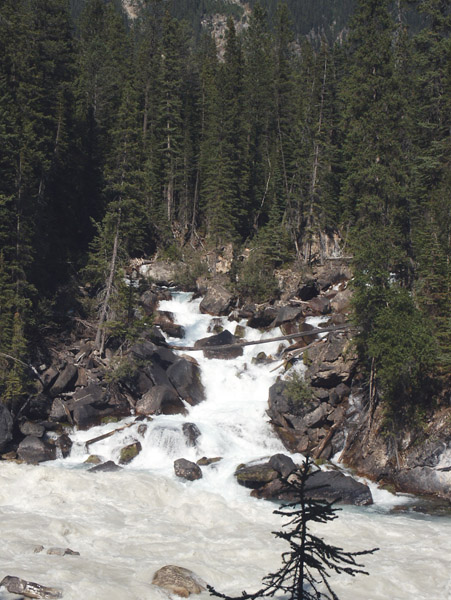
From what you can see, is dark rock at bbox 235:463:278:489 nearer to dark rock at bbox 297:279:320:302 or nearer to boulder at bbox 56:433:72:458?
boulder at bbox 56:433:72:458

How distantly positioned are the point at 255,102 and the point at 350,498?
139 ft

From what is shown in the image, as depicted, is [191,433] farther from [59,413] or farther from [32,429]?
[32,429]

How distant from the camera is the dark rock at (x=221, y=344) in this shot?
101 feet

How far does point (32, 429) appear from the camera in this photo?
77.7ft

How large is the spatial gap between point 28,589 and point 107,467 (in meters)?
9.47

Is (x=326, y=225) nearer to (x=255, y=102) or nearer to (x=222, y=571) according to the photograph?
(x=255, y=102)

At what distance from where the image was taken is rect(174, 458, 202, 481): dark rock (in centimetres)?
2138

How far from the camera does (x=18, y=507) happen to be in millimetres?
17906

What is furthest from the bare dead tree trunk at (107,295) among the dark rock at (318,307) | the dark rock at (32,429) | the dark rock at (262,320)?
the dark rock at (318,307)

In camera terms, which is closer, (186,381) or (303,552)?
(303,552)

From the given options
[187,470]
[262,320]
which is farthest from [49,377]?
[262,320]

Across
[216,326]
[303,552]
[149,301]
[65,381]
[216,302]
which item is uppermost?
[149,301]

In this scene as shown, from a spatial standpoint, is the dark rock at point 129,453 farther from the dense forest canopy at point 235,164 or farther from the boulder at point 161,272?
the boulder at point 161,272

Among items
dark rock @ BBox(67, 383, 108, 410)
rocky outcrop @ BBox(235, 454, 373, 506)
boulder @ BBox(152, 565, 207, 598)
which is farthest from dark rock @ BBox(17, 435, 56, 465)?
boulder @ BBox(152, 565, 207, 598)
